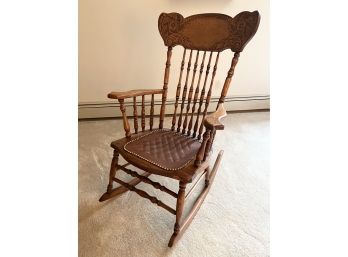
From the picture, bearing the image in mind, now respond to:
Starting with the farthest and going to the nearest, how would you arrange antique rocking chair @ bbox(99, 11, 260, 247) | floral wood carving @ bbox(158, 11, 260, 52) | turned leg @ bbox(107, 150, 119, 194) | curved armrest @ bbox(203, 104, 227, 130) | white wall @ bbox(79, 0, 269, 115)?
white wall @ bbox(79, 0, 269, 115)
turned leg @ bbox(107, 150, 119, 194)
floral wood carving @ bbox(158, 11, 260, 52)
antique rocking chair @ bbox(99, 11, 260, 247)
curved armrest @ bbox(203, 104, 227, 130)

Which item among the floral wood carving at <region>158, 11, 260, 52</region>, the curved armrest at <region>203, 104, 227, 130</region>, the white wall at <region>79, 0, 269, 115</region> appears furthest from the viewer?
the white wall at <region>79, 0, 269, 115</region>

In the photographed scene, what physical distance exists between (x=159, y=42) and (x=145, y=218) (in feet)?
5.36

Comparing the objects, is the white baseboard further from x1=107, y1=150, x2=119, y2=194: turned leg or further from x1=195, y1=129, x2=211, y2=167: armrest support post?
Result: x1=195, y1=129, x2=211, y2=167: armrest support post

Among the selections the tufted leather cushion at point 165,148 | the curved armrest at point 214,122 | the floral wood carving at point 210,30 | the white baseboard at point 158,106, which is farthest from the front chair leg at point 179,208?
the white baseboard at point 158,106

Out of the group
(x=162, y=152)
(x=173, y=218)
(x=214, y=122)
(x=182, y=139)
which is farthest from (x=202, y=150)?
(x=173, y=218)

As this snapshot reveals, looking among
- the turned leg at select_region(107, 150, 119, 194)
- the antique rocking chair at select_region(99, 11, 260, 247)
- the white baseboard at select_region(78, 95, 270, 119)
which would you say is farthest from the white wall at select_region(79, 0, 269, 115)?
the turned leg at select_region(107, 150, 119, 194)

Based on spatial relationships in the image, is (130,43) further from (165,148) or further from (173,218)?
(173,218)

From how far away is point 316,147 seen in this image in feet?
2.04

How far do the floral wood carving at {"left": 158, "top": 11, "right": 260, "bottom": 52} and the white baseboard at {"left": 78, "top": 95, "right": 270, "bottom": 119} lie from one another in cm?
107

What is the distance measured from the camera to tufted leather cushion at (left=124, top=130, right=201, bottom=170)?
1.34 metres

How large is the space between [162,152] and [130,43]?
1406mm

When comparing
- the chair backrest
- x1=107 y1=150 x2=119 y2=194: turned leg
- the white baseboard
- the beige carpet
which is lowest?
the beige carpet

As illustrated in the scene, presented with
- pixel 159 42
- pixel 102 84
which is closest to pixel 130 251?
pixel 102 84

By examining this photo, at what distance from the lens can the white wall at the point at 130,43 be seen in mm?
2334
